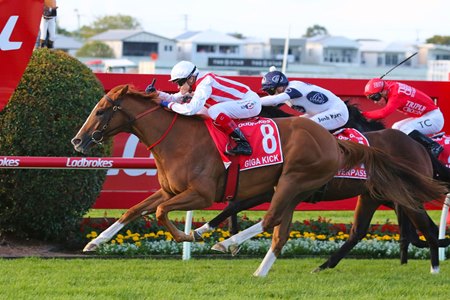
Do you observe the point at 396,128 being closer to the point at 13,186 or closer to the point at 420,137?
the point at 420,137

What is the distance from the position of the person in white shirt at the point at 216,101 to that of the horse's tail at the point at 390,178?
0.92 metres

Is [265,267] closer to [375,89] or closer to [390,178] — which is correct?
[390,178]

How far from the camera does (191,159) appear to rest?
773 centimetres

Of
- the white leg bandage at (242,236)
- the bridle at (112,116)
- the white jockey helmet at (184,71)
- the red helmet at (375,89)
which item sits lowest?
the white leg bandage at (242,236)

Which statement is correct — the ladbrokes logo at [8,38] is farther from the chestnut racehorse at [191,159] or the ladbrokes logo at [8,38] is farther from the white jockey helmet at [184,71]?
the white jockey helmet at [184,71]

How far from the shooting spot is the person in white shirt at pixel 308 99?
29.3 ft

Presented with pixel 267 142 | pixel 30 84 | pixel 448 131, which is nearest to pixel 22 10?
pixel 30 84

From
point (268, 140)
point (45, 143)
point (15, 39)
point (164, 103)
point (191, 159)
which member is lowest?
point (45, 143)

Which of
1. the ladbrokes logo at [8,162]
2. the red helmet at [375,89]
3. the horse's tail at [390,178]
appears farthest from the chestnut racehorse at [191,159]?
the red helmet at [375,89]

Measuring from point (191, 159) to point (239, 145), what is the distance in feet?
1.34

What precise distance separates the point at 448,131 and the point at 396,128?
1.79m

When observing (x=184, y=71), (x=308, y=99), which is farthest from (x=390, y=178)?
(x=184, y=71)

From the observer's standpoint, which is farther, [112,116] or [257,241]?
[257,241]

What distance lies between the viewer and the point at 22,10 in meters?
9.16
